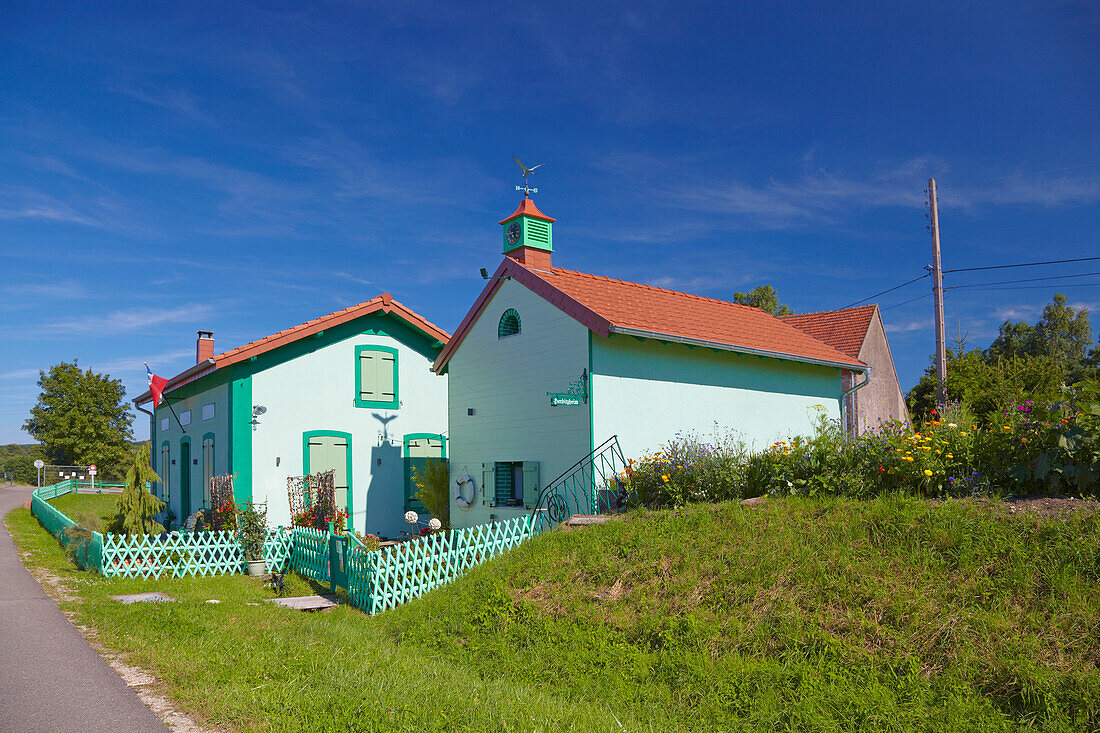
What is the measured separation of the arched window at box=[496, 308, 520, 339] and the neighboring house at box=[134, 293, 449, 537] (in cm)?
463

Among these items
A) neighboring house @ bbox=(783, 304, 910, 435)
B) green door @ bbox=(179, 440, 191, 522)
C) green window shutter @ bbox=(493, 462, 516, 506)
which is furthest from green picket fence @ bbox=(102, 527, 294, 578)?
neighboring house @ bbox=(783, 304, 910, 435)

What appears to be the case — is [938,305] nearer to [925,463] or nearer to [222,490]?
[925,463]

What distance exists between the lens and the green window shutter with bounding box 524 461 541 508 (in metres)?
14.0

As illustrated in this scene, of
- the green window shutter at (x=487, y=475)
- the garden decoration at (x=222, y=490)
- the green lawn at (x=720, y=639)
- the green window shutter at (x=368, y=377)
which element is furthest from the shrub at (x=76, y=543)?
the green window shutter at (x=487, y=475)

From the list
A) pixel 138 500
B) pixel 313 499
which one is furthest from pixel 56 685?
pixel 138 500

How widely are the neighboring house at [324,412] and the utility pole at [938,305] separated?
13244 millimetres

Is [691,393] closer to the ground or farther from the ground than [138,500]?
farther from the ground

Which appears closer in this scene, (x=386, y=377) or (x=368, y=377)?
(x=368, y=377)

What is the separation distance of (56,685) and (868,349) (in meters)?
23.1

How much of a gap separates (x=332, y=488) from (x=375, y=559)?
545cm

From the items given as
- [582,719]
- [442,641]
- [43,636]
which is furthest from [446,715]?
[43,636]

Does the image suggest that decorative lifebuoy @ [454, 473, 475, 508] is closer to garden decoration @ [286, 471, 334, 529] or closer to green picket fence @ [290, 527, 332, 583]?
garden decoration @ [286, 471, 334, 529]

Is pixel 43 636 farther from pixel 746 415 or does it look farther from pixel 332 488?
pixel 746 415

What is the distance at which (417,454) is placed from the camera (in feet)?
64.8
